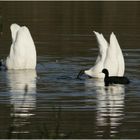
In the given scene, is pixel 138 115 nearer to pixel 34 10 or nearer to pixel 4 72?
pixel 4 72

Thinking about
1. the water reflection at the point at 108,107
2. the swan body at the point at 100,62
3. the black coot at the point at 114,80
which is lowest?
the water reflection at the point at 108,107

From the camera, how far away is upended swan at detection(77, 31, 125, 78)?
22.5 meters

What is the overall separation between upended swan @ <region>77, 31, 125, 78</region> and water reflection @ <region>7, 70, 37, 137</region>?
1.41 m

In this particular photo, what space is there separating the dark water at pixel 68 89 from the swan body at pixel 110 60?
1.01 ft

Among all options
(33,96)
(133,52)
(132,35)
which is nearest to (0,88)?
(33,96)

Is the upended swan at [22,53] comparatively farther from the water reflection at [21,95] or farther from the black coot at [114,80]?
the black coot at [114,80]

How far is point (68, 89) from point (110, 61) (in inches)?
111

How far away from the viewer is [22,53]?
25188mm

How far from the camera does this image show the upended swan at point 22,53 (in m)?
24.8

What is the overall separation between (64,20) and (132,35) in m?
8.08

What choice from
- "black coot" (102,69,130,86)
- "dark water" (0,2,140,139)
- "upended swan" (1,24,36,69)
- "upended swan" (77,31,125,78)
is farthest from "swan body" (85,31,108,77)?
"upended swan" (1,24,36,69)

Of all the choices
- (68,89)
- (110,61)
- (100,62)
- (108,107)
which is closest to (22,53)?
(100,62)

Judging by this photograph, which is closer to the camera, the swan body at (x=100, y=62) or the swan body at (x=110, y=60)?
the swan body at (x=110, y=60)

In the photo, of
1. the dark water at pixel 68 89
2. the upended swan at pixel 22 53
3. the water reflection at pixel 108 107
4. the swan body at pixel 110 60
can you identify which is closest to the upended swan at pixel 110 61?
the swan body at pixel 110 60
